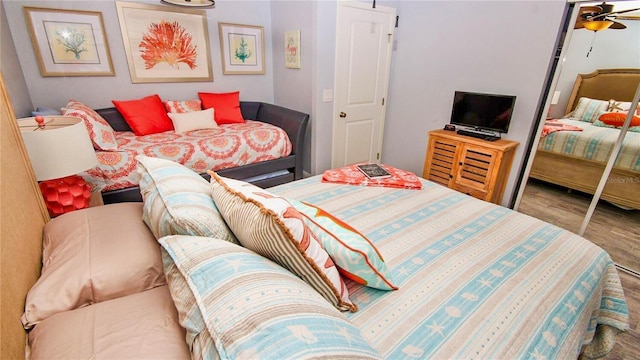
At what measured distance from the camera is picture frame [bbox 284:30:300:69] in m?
3.40

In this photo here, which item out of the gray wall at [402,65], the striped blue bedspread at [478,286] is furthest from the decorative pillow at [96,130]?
the striped blue bedspread at [478,286]

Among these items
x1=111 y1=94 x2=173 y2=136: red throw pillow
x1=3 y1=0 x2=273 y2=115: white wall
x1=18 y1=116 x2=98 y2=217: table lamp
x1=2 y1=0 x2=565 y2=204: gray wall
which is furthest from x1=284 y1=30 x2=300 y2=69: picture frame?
x1=18 y1=116 x2=98 y2=217: table lamp

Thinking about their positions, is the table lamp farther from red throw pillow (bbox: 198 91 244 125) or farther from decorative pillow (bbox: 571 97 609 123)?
decorative pillow (bbox: 571 97 609 123)

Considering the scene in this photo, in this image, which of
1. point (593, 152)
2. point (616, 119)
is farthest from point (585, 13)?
point (593, 152)

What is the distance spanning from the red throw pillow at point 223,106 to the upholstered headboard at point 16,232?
251cm

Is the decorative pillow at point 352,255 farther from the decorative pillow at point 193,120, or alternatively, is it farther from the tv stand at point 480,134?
the decorative pillow at point 193,120

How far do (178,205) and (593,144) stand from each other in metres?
3.14

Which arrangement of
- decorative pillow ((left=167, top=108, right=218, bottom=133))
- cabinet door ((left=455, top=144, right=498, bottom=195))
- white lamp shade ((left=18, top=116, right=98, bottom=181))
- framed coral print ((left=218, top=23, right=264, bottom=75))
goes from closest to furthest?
white lamp shade ((left=18, top=116, right=98, bottom=181)) < cabinet door ((left=455, top=144, right=498, bottom=195)) < decorative pillow ((left=167, top=108, right=218, bottom=133)) < framed coral print ((left=218, top=23, right=264, bottom=75))

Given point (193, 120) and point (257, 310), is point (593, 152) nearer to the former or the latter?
point (257, 310)

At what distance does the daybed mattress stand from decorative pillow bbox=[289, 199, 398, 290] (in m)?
2.46

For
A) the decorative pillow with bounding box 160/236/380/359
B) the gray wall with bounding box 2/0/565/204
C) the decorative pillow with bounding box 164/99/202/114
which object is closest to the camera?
the decorative pillow with bounding box 160/236/380/359

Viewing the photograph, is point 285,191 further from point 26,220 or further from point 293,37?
point 293,37

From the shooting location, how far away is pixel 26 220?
98cm

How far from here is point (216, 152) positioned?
2.89 m
